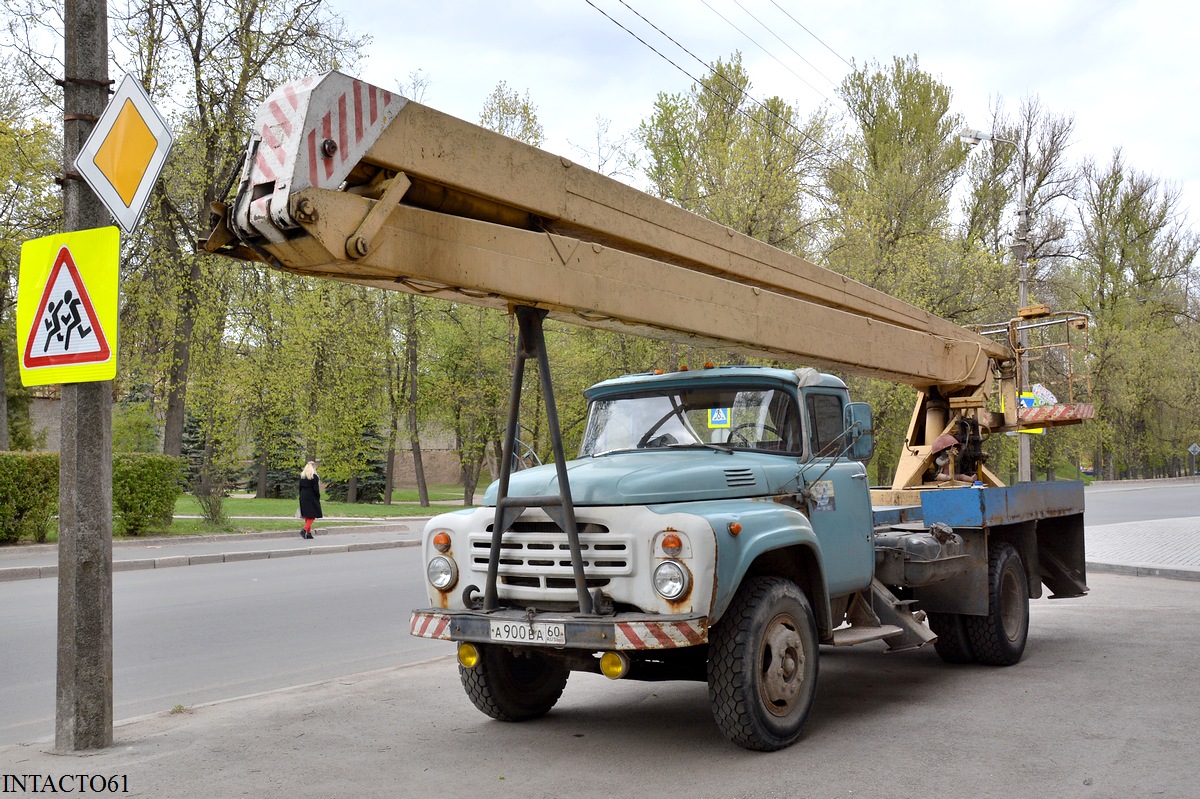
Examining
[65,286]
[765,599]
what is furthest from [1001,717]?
[65,286]

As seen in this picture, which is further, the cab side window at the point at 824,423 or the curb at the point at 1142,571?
the curb at the point at 1142,571

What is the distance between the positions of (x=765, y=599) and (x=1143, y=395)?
63.1 metres

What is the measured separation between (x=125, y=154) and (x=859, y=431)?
485 cm

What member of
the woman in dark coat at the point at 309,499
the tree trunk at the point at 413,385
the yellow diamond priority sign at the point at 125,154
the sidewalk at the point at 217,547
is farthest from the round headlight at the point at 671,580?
the tree trunk at the point at 413,385

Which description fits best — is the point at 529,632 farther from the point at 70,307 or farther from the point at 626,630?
the point at 70,307

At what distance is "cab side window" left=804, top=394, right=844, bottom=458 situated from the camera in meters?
7.20

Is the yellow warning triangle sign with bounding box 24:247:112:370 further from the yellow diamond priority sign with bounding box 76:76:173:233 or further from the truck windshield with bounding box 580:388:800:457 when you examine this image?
the truck windshield with bounding box 580:388:800:457

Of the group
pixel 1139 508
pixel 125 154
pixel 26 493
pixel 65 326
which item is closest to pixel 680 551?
pixel 65 326

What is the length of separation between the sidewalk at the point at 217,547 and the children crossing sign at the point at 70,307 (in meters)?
9.60

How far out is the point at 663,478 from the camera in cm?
600

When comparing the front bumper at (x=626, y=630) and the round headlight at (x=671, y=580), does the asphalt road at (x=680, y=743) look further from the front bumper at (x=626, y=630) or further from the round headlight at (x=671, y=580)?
the round headlight at (x=671, y=580)

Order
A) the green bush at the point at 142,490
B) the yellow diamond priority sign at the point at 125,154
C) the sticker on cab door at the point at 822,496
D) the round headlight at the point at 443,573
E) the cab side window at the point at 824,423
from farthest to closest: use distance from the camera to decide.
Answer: the green bush at the point at 142,490
the cab side window at the point at 824,423
the sticker on cab door at the point at 822,496
the round headlight at the point at 443,573
the yellow diamond priority sign at the point at 125,154

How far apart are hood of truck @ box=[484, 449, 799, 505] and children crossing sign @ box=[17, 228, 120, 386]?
2.40 meters

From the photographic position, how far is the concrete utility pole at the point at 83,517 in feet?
20.0
